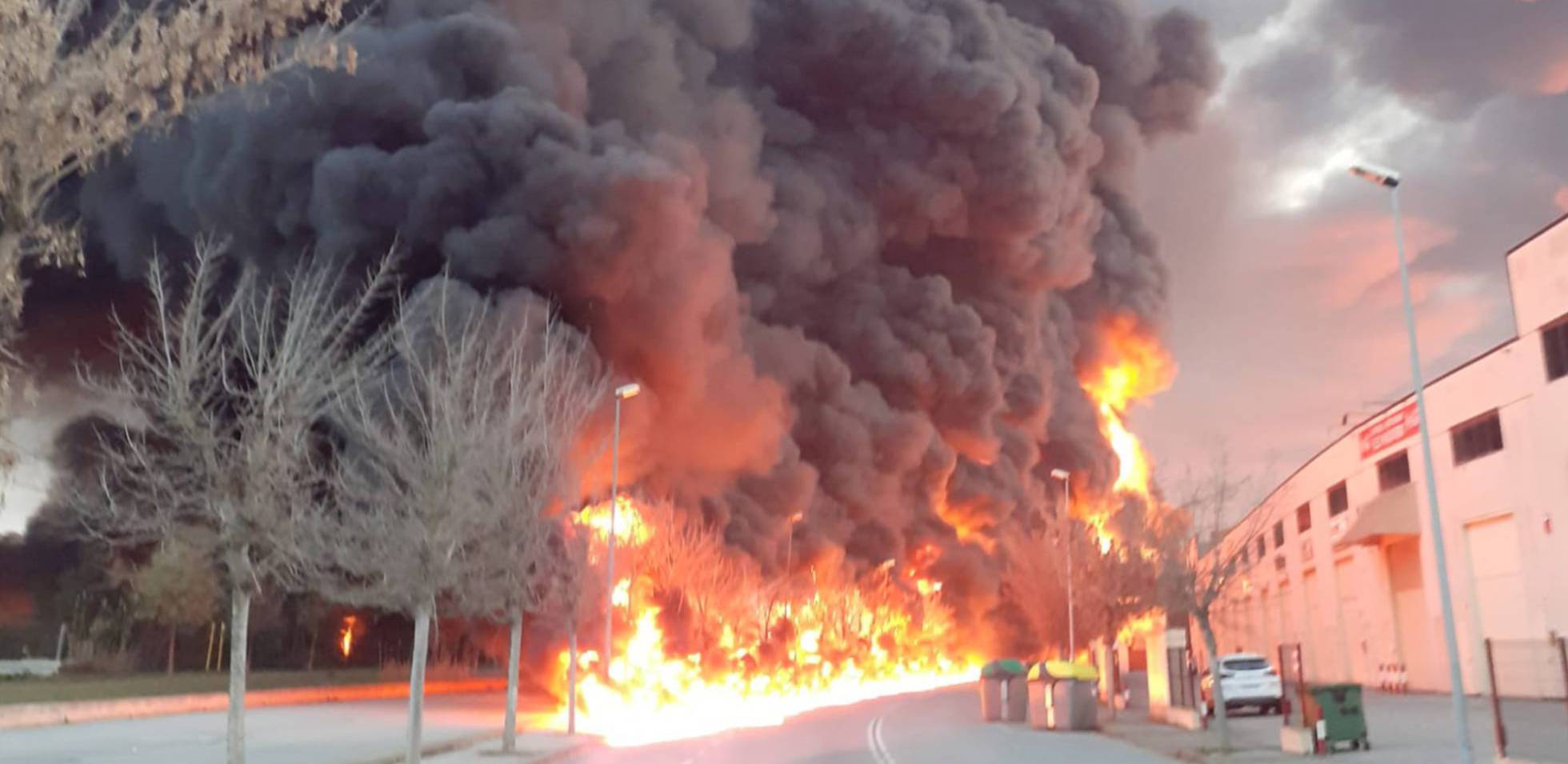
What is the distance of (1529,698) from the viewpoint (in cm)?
1672

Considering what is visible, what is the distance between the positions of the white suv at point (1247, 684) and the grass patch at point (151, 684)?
934 inches

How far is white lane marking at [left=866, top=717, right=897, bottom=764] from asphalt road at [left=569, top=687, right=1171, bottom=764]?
1cm

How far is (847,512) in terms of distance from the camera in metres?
53.6

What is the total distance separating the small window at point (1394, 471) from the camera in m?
33.4

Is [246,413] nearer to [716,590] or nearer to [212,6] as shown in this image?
[212,6]

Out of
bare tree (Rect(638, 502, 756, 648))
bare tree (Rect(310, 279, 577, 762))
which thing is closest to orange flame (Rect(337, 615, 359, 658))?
bare tree (Rect(638, 502, 756, 648))

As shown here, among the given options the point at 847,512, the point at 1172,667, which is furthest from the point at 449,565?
the point at 847,512

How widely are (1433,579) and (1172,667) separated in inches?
459

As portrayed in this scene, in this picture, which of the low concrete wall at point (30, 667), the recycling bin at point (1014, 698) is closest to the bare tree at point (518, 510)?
the recycling bin at point (1014, 698)

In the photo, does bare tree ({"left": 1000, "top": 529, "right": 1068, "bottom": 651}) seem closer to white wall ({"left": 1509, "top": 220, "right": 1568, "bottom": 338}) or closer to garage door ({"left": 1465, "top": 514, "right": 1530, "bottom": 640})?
garage door ({"left": 1465, "top": 514, "right": 1530, "bottom": 640})

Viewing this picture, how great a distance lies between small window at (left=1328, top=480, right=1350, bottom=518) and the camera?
3797 centimetres

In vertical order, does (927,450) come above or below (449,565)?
above

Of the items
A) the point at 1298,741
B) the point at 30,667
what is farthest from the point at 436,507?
the point at 30,667

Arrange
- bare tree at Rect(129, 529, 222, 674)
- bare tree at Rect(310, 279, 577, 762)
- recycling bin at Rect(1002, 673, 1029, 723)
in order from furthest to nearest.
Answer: bare tree at Rect(129, 529, 222, 674) < recycling bin at Rect(1002, 673, 1029, 723) < bare tree at Rect(310, 279, 577, 762)
